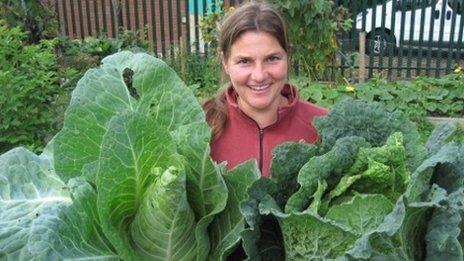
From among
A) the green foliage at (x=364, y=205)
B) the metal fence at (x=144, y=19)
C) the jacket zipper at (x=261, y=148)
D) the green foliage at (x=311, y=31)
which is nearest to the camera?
the green foliage at (x=364, y=205)

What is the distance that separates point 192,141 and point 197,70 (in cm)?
575

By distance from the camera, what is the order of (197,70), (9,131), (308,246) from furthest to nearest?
(197,70) → (9,131) → (308,246)

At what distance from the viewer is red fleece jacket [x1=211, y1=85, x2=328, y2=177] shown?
72.6 inches

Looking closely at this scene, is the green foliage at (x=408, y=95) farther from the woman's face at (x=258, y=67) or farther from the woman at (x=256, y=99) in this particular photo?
the woman's face at (x=258, y=67)

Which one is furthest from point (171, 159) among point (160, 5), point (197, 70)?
point (160, 5)

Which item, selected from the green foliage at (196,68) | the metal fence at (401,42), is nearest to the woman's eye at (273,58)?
the green foliage at (196,68)

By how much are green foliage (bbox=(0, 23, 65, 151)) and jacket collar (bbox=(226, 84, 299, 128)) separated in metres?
1.58

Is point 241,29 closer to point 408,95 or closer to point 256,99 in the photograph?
point 256,99

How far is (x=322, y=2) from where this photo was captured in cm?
580

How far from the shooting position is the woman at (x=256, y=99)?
1.76 meters

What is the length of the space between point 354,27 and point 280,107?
5.94 meters

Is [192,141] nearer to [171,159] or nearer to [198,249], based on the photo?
[171,159]

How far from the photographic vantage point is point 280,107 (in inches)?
73.9

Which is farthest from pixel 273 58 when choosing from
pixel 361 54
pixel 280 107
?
pixel 361 54
